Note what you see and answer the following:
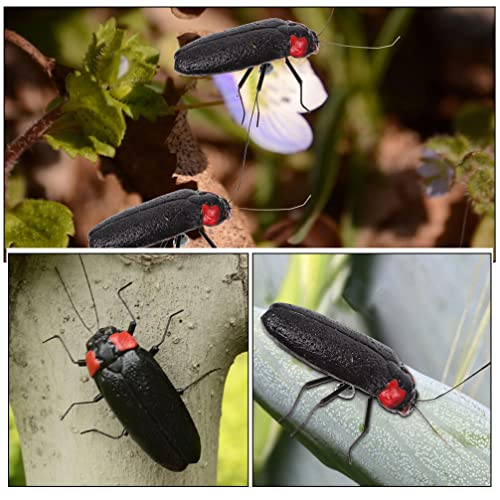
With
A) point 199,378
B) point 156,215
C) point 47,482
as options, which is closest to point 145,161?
point 156,215

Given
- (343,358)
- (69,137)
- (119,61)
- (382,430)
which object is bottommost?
(382,430)

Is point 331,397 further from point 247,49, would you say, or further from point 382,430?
point 247,49

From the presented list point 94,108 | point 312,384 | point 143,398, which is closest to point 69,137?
point 94,108

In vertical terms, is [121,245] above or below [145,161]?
below

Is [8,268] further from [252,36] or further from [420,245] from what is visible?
[420,245]

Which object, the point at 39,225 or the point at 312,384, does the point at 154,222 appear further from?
the point at 312,384

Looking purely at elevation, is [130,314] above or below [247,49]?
below

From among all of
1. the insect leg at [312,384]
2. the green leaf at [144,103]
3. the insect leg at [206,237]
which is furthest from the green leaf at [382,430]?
the green leaf at [144,103]
